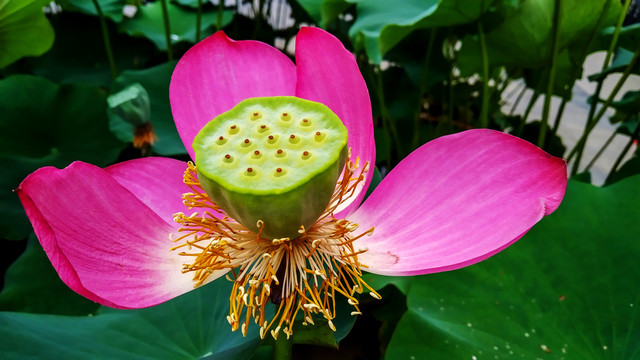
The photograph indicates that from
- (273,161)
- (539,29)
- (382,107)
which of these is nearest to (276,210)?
(273,161)

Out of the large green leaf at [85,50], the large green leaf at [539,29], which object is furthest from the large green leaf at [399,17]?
the large green leaf at [85,50]

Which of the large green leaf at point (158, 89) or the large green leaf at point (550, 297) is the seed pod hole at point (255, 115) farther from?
the large green leaf at point (158, 89)

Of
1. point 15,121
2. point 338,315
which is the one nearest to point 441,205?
point 338,315

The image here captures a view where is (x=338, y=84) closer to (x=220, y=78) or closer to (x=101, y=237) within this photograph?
(x=220, y=78)

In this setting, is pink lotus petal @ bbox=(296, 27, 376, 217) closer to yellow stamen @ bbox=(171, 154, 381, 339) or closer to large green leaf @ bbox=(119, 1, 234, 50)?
yellow stamen @ bbox=(171, 154, 381, 339)

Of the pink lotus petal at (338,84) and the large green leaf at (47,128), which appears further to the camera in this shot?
the large green leaf at (47,128)

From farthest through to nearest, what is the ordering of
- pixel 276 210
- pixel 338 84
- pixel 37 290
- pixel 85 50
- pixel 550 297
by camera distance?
pixel 85 50 < pixel 37 290 < pixel 550 297 < pixel 338 84 < pixel 276 210

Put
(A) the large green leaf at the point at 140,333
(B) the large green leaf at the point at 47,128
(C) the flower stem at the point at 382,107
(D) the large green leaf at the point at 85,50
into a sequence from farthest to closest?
(D) the large green leaf at the point at 85,50 → (C) the flower stem at the point at 382,107 → (B) the large green leaf at the point at 47,128 → (A) the large green leaf at the point at 140,333
